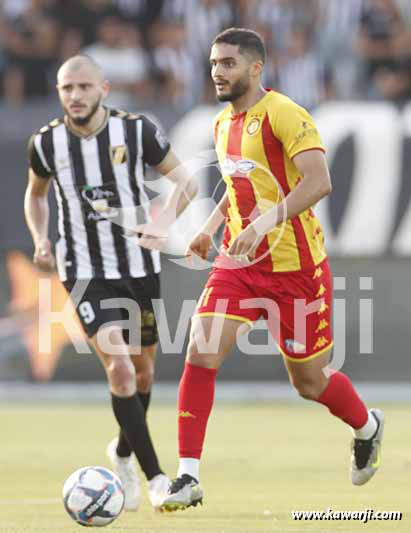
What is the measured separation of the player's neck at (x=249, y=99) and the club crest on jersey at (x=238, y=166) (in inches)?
10.5

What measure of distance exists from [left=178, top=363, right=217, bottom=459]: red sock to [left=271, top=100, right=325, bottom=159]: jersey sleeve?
3.87ft

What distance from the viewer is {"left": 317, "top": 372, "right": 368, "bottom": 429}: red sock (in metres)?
7.64

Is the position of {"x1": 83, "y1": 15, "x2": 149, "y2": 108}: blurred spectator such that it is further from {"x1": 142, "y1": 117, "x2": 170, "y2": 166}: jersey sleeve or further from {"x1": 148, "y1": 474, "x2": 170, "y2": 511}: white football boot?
{"x1": 148, "y1": 474, "x2": 170, "y2": 511}: white football boot

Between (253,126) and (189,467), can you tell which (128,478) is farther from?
(253,126)

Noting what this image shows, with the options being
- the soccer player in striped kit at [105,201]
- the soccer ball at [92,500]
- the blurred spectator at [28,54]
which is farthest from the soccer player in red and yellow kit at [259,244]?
the blurred spectator at [28,54]

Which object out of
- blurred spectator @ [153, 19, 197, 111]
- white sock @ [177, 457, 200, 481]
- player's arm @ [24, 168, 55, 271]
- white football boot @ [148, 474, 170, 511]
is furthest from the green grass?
blurred spectator @ [153, 19, 197, 111]

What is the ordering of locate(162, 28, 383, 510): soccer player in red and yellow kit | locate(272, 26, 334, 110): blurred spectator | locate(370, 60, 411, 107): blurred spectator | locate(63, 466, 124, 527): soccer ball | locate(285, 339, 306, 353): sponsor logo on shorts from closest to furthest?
1. locate(63, 466, 124, 527): soccer ball
2. locate(162, 28, 383, 510): soccer player in red and yellow kit
3. locate(285, 339, 306, 353): sponsor logo on shorts
4. locate(272, 26, 334, 110): blurred spectator
5. locate(370, 60, 411, 107): blurred spectator

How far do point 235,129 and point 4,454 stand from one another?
421cm

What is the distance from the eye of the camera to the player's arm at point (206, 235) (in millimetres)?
7598

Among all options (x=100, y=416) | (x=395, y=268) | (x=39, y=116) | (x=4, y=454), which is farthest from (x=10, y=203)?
(x=4, y=454)

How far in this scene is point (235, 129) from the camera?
7.27 m

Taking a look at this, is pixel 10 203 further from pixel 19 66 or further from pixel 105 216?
pixel 105 216

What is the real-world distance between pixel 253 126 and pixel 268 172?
244 millimetres

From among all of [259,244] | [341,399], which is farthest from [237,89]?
[341,399]
